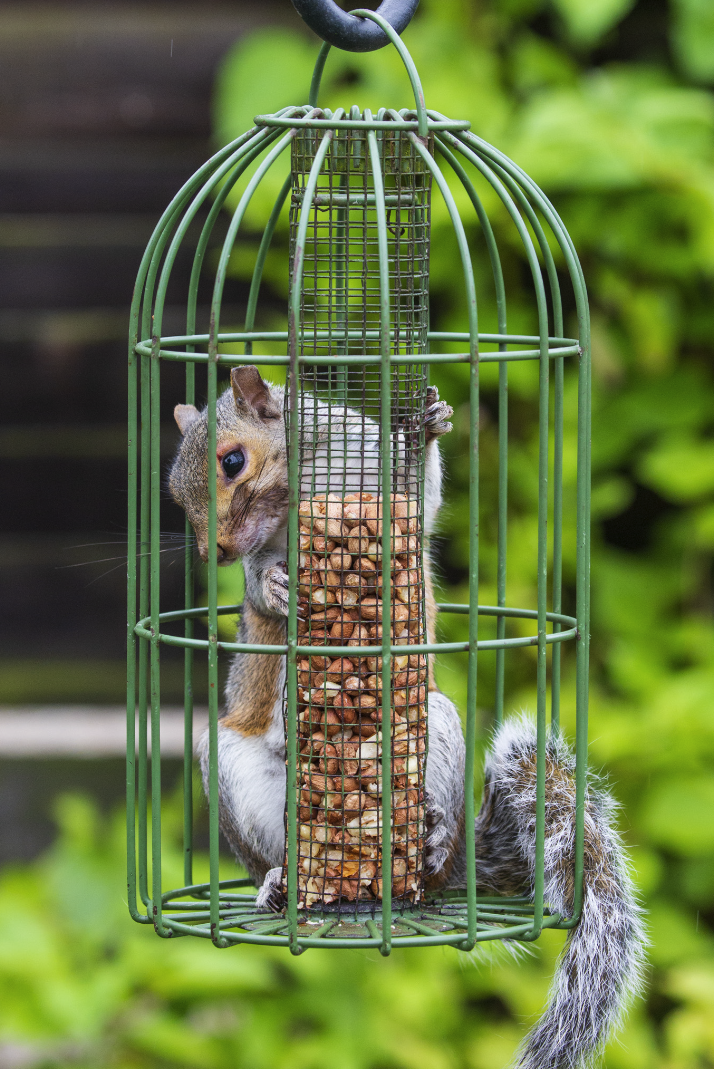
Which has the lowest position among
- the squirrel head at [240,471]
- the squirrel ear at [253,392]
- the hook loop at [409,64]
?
the squirrel head at [240,471]

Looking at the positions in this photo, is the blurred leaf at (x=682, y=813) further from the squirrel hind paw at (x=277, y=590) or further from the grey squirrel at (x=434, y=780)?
the squirrel hind paw at (x=277, y=590)

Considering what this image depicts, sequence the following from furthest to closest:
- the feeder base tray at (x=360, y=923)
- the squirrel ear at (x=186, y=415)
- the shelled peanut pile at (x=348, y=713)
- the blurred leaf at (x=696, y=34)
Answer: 1. the blurred leaf at (x=696, y=34)
2. the squirrel ear at (x=186, y=415)
3. the shelled peanut pile at (x=348, y=713)
4. the feeder base tray at (x=360, y=923)

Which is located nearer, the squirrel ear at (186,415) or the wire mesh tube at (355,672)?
the wire mesh tube at (355,672)

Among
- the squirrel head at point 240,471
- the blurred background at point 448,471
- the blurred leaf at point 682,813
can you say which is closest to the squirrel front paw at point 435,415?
the squirrel head at point 240,471

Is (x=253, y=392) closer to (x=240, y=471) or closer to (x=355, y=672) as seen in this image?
(x=240, y=471)

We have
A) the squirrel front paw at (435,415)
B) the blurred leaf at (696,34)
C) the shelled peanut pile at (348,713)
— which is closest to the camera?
the shelled peanut pile at (348,713)

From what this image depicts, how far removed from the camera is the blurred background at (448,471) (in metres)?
3.40

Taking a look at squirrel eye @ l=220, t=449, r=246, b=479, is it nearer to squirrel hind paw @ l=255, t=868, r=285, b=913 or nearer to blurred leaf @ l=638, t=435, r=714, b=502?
squirrel hind paw @ l=255, t=868, r=285, b=913

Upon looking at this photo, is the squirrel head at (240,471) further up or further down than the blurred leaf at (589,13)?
further down

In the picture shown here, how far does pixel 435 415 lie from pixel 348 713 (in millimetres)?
499

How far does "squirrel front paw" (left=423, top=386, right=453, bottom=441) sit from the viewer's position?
2.13 meters

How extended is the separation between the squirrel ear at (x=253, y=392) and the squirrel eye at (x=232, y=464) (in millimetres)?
130

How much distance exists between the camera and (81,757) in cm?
411

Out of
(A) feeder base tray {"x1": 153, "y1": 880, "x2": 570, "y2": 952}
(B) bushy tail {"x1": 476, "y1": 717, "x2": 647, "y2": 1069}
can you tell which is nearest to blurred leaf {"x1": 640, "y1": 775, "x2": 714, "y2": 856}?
(B) bushy tail {"x1": 476, "y1": 717, "x2": 647, "y2": 1069}
